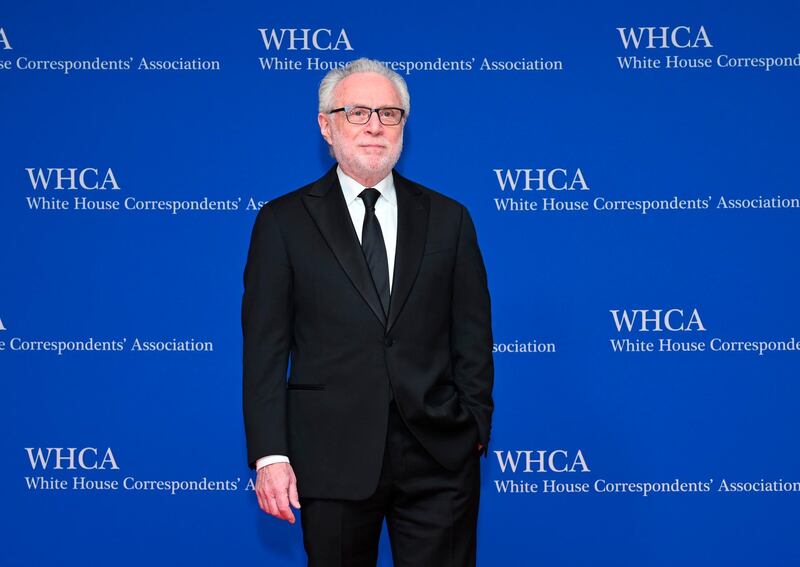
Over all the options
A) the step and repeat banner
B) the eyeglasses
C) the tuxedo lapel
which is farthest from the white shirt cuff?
the step and repeat banner

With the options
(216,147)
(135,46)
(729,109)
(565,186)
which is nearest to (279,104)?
(216,147)

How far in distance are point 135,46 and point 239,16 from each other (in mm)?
388

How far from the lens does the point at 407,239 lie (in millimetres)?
1948

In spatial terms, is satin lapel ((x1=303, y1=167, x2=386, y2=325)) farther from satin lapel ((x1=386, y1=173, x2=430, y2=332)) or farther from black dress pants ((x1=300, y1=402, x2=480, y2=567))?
black dress pants ((x1=300, y1=402, x2=480, y2=567))

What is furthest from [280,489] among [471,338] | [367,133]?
[367,133]

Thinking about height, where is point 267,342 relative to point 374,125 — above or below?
below

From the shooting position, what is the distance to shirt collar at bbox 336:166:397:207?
2.01 meters

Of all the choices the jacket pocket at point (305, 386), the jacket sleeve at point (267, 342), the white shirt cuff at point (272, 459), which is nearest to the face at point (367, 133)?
the jacket sleeve at point (267, 342)

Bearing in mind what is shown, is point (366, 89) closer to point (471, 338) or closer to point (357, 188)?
point (357, 188)

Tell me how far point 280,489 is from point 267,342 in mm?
322

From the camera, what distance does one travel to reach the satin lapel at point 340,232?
1.88 meters

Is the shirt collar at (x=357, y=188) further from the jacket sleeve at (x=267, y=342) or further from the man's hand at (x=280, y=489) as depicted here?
the man's hand at (x=280, y=489)

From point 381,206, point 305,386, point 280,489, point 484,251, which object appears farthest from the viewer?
point 484,251

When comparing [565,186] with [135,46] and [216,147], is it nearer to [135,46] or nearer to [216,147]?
[216,147]
